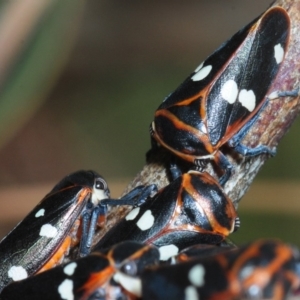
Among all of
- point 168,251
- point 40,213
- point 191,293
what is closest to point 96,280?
point 168,251

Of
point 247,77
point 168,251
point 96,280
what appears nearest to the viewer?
point 96,280

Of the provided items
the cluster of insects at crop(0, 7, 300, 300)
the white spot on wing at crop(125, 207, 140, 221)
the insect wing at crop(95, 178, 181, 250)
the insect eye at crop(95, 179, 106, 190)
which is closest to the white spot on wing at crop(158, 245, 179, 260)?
the cluster of insects at crop(0, 7, 300, 300)

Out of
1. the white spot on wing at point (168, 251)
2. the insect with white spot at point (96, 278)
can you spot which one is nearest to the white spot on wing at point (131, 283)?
the insect with white spot at point (96, 278)

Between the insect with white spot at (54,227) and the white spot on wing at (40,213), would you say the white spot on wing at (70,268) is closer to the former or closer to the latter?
the insect with white spot at (54,227)

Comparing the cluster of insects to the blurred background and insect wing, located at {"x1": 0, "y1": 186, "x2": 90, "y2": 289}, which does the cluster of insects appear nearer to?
insect wing, located at {"x1": 0, "y1": 186, "x2": 90, "y2": 289}

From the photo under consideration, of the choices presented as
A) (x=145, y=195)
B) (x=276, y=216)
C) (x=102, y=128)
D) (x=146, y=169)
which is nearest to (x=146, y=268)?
(x=145, y=195)

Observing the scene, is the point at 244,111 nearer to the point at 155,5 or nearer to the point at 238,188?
the point at 238,188

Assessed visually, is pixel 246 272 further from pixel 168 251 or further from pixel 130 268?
pixel 168 251
